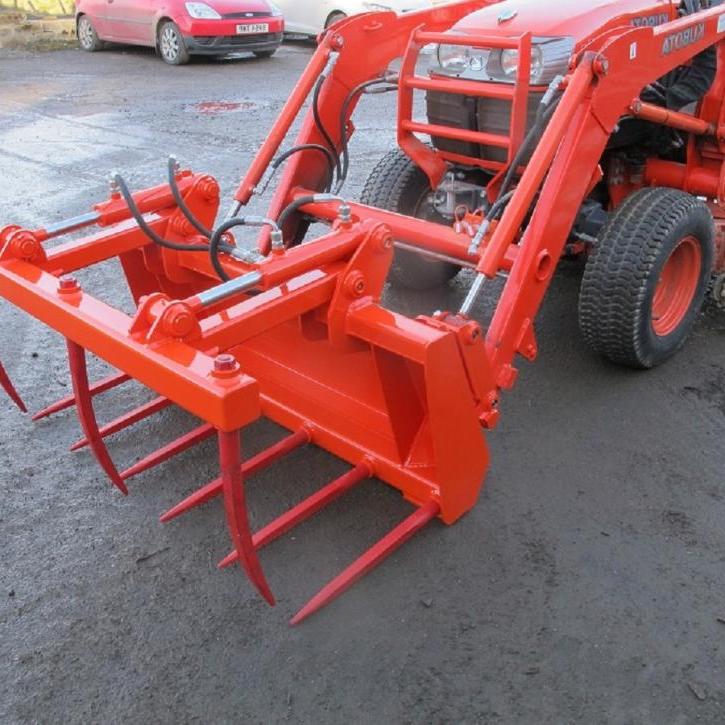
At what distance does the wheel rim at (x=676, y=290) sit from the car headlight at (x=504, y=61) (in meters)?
1.08

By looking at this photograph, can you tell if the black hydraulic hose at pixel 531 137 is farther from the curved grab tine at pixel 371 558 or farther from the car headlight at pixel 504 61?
the curved grab tine at pixel 371 558

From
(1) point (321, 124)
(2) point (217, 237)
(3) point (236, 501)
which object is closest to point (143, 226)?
(2) point (217, 237)

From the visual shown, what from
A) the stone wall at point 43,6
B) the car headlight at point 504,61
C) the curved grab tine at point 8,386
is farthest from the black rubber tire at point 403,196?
the stone wall at point 43,6

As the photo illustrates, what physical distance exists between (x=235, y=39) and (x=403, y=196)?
8.87m

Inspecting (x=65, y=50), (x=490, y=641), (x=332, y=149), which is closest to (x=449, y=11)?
(x=332, y=149)

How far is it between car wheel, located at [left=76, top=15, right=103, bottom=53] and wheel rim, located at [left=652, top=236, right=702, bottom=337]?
11.8 m

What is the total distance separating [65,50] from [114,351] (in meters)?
13.4

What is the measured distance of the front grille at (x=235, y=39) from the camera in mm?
11984

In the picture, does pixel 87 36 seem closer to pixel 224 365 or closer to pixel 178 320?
pixel 178 320

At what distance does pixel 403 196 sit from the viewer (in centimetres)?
441

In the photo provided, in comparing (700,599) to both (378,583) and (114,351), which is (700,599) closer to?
(378,583)

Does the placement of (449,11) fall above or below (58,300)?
above

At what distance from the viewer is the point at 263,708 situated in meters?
2.43

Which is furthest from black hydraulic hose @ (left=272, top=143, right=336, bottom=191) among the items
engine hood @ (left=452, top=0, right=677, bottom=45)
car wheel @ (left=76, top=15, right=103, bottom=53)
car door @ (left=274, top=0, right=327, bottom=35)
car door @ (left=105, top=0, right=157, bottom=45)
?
car wheel @ (left=76, top=15, right=103, bottom=53)
